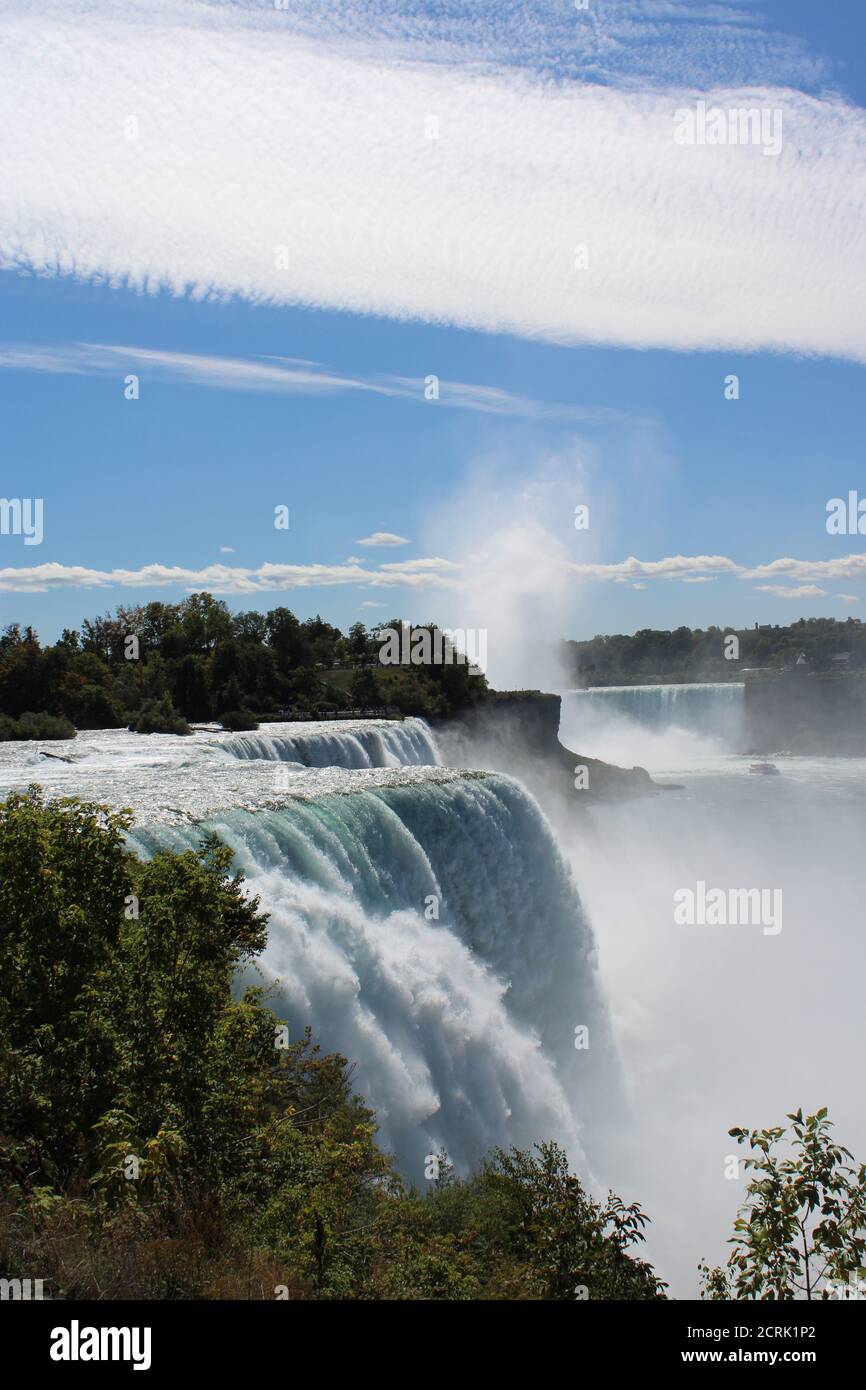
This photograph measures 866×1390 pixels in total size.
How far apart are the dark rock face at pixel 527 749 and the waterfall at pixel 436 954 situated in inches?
1009

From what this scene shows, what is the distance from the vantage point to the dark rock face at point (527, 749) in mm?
50031

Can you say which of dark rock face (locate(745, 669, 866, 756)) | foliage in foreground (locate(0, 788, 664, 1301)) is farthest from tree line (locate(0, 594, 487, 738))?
dark rock face (locate(745, 669, 866, 756))

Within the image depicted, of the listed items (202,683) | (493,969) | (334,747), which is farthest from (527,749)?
(493,969)

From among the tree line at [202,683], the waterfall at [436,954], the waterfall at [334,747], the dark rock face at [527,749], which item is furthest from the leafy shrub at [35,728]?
the waterfall at [436,954]

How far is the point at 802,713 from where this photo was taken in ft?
291

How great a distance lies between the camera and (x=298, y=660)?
54.3 meters

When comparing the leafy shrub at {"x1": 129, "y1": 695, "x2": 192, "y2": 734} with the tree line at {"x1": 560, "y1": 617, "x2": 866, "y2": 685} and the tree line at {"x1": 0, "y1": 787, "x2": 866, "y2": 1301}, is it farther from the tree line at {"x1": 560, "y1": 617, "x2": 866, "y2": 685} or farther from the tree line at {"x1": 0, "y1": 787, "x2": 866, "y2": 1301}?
the tree line at {"x1": 560, "y1": 617, "x2": 866, "y2": 685}

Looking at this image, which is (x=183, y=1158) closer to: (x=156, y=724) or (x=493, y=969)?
(x=493, y=969)

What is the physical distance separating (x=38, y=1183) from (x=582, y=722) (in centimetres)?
8147

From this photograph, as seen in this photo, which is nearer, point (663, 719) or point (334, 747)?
point (334, 747)

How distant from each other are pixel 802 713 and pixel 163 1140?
8846cm

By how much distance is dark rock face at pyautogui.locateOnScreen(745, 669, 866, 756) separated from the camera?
87.1 metres

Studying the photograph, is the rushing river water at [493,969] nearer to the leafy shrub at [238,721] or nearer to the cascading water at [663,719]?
the leafy shrub at [238,721]
